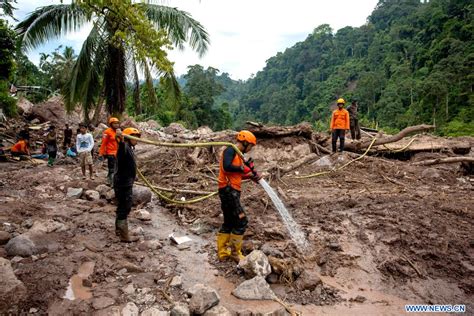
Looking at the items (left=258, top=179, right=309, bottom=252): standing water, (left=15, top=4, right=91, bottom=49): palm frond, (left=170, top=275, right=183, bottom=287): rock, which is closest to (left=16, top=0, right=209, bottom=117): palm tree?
(left=15, top=4, right=91, bottom=49): palm frond

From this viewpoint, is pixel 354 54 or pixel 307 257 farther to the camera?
pixel 354 54

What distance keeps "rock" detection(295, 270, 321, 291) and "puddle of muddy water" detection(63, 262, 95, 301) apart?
2.14m

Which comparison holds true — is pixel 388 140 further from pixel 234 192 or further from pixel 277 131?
pixel 234 192

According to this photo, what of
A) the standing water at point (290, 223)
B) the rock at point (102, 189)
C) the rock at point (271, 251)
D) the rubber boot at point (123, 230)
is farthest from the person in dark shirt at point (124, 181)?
the rock at point (102, 189)

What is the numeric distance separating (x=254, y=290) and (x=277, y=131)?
6628 mm

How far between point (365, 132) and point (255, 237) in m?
8.00

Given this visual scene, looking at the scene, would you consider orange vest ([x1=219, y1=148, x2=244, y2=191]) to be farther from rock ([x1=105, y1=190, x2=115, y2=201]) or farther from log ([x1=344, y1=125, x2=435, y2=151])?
log ([x1=344, y1=125, x2=435, y2=151])

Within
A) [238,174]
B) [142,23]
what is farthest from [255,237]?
[142,23]

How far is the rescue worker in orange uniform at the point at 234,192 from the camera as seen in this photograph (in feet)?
13.2

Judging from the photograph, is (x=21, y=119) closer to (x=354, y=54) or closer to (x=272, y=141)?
(x=272, y=141)

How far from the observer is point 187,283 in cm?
372

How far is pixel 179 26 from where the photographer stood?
9.76m

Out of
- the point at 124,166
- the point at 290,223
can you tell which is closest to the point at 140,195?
the point at 124,166

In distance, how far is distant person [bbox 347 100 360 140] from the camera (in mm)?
10281
